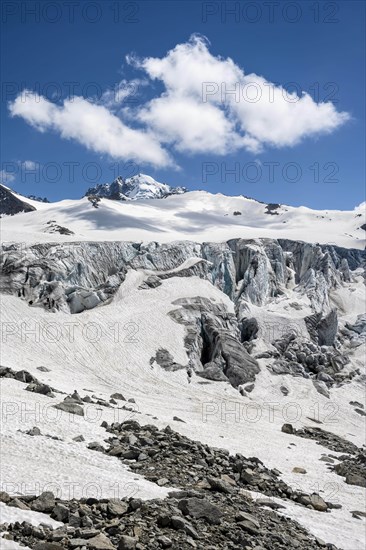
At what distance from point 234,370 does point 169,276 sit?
83.1ft

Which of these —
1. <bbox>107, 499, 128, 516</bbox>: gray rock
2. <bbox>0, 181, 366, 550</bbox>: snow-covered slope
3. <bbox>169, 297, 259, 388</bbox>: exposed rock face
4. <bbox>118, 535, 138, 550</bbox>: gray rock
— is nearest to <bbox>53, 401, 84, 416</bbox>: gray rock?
<bbox>0, 181, 366, 550</bbox>: snow-covered slope

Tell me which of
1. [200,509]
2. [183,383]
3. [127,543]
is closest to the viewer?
[127,543]

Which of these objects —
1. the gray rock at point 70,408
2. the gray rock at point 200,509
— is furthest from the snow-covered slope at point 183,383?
the gray rock at point 200,509

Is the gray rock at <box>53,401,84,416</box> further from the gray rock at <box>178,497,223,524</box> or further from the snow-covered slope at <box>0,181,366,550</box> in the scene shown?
the gray rock at <box>178,497,223,524</box>

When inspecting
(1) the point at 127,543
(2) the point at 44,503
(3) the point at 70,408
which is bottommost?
(1) the point at 127,543

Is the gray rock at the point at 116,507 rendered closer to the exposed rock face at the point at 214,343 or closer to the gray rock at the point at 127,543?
the gray rock at the point at 127,543

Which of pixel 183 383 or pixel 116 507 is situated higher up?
pixel 116 507

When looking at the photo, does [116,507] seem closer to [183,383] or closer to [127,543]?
[127,543]

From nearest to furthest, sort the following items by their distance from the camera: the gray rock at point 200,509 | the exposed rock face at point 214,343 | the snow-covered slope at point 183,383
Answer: the gray rock at point 200,509
the snow-covered slope at point 183,383
the exposed rock face at point 214,343

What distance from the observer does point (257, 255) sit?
320 ft

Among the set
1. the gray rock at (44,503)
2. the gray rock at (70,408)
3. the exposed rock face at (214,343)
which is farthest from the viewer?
the exposed rock face at (214,343)

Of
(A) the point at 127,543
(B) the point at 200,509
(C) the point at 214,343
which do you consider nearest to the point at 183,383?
(C) the point at 214,343

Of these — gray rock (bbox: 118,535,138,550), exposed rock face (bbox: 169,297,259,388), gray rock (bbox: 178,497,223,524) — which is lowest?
gray rock (bbox: 178,497,223,524)

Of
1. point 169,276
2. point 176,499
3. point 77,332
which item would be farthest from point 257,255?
point 176,499
